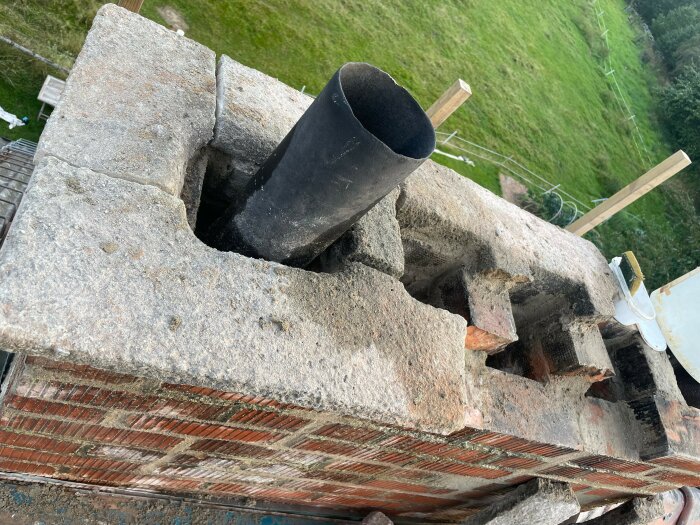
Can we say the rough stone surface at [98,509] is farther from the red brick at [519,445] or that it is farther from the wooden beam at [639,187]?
the wooden beam at [639,187]

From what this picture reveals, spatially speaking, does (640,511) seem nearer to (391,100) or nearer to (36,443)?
(391,100)

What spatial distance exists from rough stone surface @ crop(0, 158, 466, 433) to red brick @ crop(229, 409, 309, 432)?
22 centimetres

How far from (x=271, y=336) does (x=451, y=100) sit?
3682 millimetres

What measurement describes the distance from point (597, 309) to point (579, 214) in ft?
28.7

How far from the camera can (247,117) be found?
2146 mm

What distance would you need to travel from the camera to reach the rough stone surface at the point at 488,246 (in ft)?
8.38

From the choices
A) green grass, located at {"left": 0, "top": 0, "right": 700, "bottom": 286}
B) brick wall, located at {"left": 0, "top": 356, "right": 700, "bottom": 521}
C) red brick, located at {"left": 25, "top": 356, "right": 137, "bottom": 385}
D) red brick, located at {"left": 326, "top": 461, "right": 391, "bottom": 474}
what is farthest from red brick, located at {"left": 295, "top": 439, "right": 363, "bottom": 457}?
green grass, located at {"left": 0, "top": 0, "right": 700, "bottom": 286}

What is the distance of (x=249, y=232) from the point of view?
1.89 metres

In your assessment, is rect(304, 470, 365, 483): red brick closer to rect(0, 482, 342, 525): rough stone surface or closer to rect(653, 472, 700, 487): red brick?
rect(0, 482, 342, 525): rough stone surface

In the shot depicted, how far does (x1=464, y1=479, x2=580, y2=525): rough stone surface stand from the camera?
287cm

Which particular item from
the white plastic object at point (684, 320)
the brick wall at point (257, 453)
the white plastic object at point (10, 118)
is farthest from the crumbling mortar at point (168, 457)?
the white plastic object at point (10, 118)

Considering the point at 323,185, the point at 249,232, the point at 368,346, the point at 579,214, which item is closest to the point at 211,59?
the point at 249,232

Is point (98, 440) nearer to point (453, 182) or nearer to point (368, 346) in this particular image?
point (368, 346)

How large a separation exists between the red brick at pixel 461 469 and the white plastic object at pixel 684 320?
1313 millimetres
